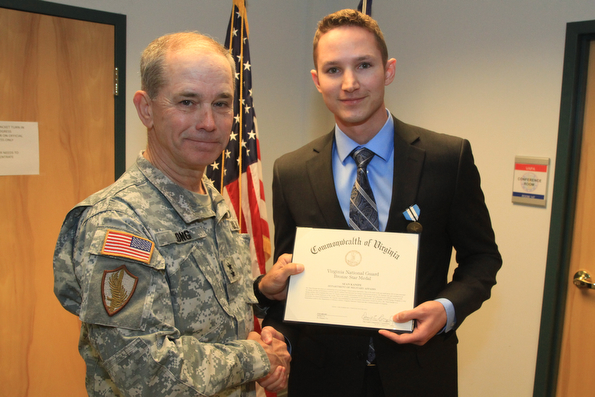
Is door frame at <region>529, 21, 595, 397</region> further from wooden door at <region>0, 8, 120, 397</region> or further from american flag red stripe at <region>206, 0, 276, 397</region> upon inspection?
wooden door at <region>0, 8, 120, 397</region>

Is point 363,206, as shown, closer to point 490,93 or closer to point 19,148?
point 490,93

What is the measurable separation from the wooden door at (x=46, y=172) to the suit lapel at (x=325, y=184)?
5.73ft

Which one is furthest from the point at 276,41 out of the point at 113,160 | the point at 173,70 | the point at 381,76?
the point at 173,70

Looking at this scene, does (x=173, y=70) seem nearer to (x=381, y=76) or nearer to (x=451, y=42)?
(x=381, y=76)

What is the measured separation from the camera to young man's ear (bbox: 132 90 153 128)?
1221 mm

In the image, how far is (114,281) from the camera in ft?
3.29

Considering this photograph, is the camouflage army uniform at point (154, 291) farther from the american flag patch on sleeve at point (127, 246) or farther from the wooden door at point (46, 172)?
the wooden door at point (46, 172)

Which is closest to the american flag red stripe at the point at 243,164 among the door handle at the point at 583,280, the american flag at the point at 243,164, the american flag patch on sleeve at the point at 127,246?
the american flag at the point at 243,164

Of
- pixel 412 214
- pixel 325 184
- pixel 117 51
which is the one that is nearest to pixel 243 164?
pixel 117 51

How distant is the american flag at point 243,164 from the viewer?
2.73 m

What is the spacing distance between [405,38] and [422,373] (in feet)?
7.95

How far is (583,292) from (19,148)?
3.30 m

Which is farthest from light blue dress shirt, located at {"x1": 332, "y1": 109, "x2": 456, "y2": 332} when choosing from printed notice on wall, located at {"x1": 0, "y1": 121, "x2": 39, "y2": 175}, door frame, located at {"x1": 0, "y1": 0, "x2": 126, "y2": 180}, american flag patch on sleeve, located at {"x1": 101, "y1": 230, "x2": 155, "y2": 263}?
printed notice on wall, located at {"x1": 0, "y1": 121, "x2": 39, "y2": 175}

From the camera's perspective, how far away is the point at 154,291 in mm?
1057
